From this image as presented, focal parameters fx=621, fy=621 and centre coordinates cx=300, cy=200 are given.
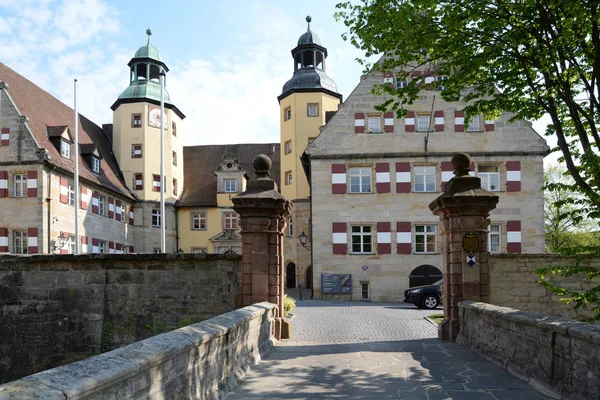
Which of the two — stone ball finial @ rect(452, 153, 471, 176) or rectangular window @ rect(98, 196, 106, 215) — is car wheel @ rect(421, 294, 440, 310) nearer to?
stone ball finial @ rect(452, 153, 471, 176)

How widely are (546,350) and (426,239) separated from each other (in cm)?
2117

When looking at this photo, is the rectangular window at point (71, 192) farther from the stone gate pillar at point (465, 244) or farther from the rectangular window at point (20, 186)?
the stone gate pillar at point (465, 244)

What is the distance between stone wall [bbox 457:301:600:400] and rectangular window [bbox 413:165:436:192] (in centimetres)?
1891

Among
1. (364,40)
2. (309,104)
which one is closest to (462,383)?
(364,40)

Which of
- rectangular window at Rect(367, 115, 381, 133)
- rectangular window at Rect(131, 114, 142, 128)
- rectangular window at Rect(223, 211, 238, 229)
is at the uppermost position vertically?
rectangular window at Rect(131, 114, 142, 128)

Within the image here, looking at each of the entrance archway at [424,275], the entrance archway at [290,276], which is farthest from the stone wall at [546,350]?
the entrance archway at [290,276]

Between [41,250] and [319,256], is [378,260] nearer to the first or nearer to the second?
[319,256]

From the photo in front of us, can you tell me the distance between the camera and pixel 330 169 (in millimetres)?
27250

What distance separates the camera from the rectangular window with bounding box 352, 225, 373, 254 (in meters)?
27.0

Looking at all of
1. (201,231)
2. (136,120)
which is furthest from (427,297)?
(136,120)

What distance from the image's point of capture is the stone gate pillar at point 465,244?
10562mm

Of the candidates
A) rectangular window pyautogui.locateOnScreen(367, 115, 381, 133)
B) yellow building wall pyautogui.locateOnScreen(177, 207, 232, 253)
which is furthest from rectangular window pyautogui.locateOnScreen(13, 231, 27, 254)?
rectangular window pyautogui.locateOnScreen(367, 115, 381, 133)

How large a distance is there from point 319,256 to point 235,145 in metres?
23.5

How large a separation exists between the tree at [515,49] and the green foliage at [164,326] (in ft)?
18.5
